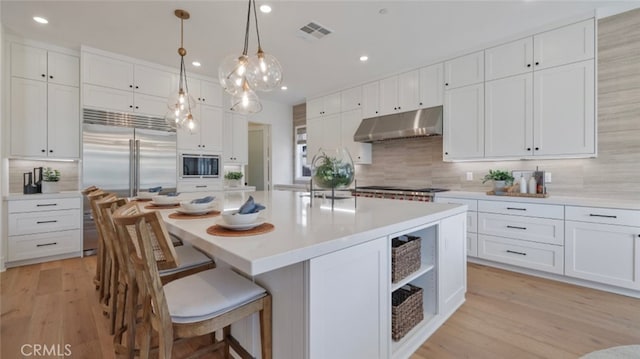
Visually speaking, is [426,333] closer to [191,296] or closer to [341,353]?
[341,353]

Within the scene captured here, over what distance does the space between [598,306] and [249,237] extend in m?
3.01

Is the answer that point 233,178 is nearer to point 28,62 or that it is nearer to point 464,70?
point 28,62

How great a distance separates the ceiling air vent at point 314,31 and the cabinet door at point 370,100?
65.7 inches

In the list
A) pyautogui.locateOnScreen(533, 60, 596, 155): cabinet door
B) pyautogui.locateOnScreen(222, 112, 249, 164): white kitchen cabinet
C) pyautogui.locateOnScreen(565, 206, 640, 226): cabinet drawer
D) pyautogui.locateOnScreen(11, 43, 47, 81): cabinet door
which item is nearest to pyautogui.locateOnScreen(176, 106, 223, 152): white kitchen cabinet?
pyautogui.locateOnScreen(222, 112, 249, 164): white kitchen cabinet

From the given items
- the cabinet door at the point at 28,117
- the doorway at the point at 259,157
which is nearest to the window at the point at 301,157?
the doorway at the point at 259,157

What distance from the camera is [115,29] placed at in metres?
3.14

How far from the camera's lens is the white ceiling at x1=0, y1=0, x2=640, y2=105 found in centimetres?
269

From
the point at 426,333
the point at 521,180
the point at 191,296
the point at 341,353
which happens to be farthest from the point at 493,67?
the point at 191,296

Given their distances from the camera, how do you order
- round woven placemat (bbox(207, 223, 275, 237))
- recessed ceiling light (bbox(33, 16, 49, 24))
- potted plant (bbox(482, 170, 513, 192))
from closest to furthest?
round woven placemat (bbox(207, 223, 275, 237)) < recessed ceiling light (bbox(33, 16, 49, 24)) < potted plant (bbox(482, 170, 513, 192))

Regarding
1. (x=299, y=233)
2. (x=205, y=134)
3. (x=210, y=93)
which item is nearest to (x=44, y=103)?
(x=205, y=134)

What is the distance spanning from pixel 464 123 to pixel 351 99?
210cm

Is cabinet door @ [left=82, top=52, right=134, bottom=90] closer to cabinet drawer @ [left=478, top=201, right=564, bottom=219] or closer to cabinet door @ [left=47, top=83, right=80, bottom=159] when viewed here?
cabinet door @ [left=47, top=83, right=80, bottom=159]

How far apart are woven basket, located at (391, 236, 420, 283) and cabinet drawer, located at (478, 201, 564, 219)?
188cm

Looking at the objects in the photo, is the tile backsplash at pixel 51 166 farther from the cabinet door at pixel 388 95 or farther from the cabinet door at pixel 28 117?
the cabinet door at pixel 388 95
